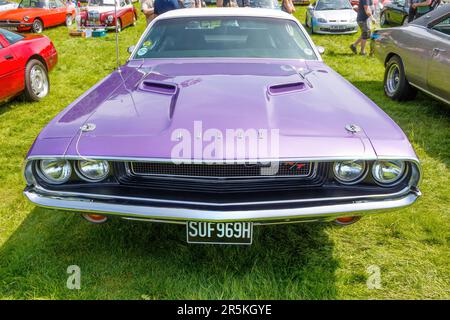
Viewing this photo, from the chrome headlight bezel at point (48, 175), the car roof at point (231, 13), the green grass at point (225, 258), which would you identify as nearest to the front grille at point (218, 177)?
the chrome headlight bezel at point (48, 175)

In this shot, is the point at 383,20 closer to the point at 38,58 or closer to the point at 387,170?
the point at 38,58

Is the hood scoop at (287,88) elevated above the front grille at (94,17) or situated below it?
above

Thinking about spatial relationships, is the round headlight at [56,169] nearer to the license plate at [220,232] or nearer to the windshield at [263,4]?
the license plate at [220,232]

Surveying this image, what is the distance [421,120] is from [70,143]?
171 inches

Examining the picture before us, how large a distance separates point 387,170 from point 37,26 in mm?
12799

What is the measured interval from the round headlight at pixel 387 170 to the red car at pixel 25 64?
454 centimetres

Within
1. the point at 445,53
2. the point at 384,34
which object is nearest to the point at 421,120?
the point at 445,53

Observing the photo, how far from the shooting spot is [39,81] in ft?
19.7

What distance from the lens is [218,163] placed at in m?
1.94

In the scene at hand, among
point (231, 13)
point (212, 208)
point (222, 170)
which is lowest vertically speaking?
point (212, 208)

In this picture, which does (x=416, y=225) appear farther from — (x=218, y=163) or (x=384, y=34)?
(x=384, y=34)

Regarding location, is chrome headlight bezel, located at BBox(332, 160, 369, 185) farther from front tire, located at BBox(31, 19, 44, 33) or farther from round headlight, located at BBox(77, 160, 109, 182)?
front tire, located at BBox(31, 19, 44, 33)

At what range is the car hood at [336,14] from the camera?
11.1 meters

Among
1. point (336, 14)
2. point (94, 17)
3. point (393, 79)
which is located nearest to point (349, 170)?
point (393, 79)
